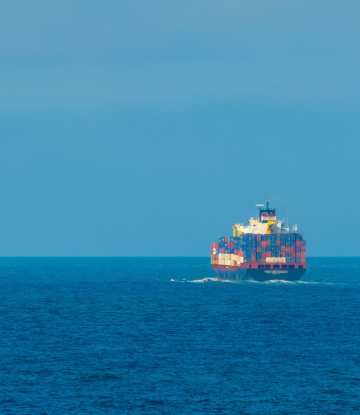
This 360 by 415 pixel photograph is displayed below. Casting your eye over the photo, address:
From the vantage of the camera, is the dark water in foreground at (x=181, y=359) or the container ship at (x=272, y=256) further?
the container ship at (x=272, y=256)

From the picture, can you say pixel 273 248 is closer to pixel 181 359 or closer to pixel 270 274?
pixel 270 274

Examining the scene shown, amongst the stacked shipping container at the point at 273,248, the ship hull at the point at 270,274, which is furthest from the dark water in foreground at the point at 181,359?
the stacked shipping container at the point at 273,248

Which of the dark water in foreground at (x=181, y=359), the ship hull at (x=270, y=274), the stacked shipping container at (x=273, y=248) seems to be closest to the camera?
the dark water in foreground at (x=181, y=359)

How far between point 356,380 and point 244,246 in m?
84.7

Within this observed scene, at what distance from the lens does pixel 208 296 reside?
3967 inches

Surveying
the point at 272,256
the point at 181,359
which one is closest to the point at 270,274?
the point at 272,256

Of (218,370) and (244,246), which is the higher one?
(244,246)

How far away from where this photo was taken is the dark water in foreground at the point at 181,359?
3531 cm

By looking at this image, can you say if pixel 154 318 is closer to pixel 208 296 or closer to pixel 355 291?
pixel 208 296

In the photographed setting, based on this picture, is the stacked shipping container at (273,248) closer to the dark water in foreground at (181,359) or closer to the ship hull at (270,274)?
the ship hull at (270,274)

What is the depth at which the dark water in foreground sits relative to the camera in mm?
35312

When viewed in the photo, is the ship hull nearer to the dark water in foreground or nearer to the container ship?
the container ship

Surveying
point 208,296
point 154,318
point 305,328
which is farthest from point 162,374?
point 208,296

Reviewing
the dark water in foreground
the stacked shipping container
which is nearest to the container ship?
the stacked shipping container
